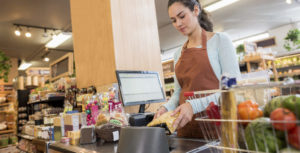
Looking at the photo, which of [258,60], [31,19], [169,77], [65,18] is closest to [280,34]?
[258,60]

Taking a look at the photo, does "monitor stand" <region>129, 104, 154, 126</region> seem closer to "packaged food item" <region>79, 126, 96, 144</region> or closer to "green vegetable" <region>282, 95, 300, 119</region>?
"packaged food item" <region>79, 126, 96, 144</region>

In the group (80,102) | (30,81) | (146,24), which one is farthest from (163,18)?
(80,102)

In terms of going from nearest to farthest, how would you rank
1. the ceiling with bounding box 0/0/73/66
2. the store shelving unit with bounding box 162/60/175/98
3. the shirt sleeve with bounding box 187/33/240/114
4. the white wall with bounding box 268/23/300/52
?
the shirt sleeve with bounding box 187/33/240/114 → the ceiling with bounding box 0/0/73/66 → the store shelving unit with bounding box 162/60/175/98 → the white wall with bounding box 268/23/300/52

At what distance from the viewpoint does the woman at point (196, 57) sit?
1.29 m

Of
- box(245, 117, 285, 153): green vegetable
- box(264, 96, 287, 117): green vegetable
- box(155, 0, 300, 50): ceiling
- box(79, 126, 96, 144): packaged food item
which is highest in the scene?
box(155, 0, 300, 50): ceiling

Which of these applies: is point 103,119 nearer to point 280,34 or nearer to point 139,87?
point 139,87

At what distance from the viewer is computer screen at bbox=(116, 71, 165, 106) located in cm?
157

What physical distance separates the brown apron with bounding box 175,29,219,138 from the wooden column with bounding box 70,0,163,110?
2.63 feet

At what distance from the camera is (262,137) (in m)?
0.48

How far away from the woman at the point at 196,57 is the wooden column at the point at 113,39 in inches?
29.2

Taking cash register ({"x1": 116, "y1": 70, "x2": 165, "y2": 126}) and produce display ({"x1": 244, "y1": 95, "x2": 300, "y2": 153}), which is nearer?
produce display ({"x1": 244, "y1": 95, "x2": 300, "y2": 153})

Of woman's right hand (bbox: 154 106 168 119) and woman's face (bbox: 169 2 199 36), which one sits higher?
woman's face (bbox: 169 2 199 36)

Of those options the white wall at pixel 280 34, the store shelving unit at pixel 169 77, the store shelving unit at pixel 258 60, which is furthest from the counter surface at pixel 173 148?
the white wall at pixel 280 34

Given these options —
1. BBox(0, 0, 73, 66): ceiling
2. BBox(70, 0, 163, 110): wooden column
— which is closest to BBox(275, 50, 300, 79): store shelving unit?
BBox(70, 0, 163, 110): wooden column
